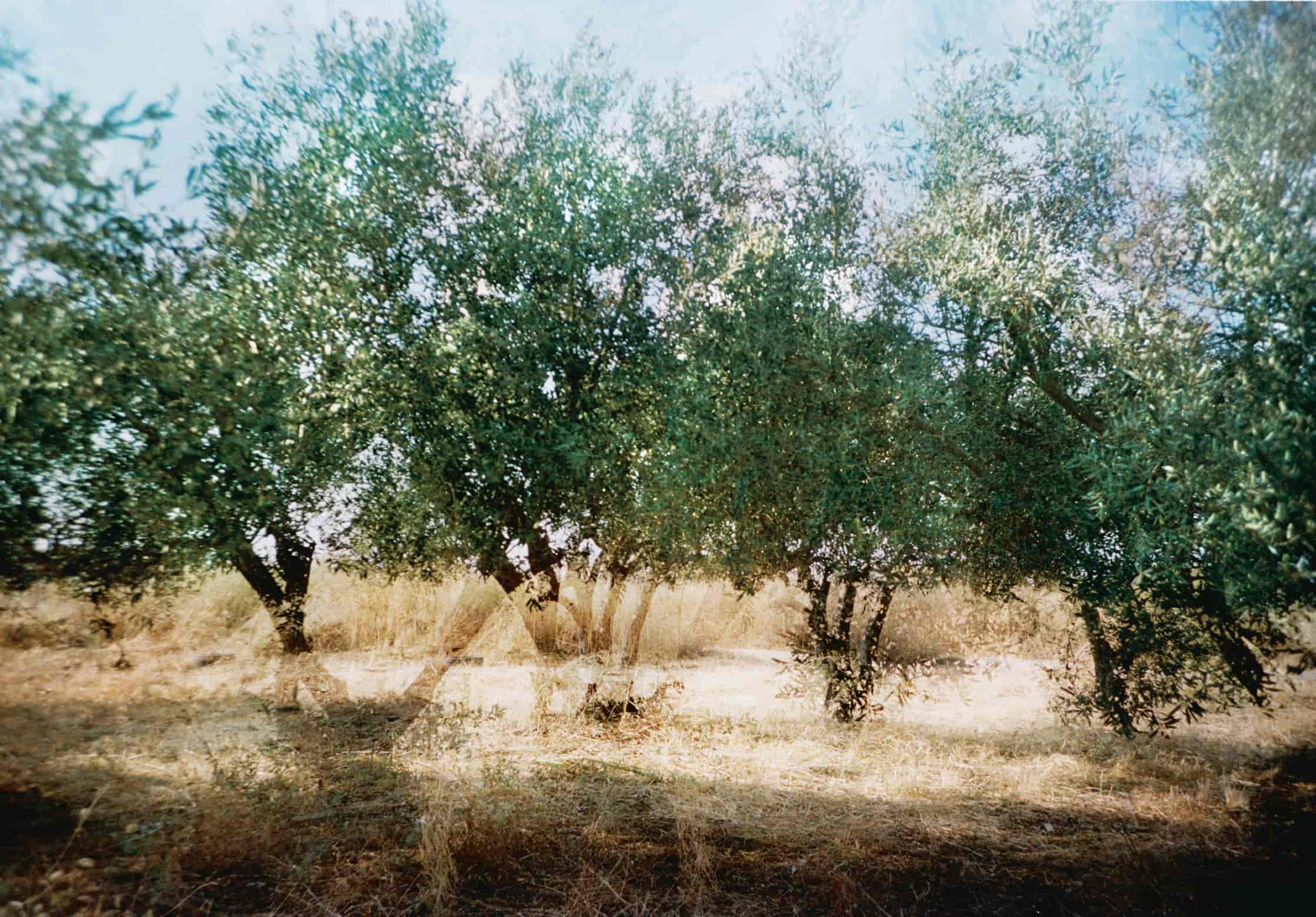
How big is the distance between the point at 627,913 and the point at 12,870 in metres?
4.34

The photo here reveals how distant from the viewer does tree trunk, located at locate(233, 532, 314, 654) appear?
9539mm

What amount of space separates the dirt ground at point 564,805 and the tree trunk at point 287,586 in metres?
0.47

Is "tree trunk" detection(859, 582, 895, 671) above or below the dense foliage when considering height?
below

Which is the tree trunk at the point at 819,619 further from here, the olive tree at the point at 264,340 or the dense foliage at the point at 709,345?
the olive tree at the point at 264,340

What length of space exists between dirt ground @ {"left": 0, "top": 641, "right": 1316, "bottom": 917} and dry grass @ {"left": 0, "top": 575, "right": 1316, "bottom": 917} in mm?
32

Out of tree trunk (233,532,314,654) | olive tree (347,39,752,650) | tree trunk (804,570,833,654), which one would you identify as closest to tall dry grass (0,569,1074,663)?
tree trunk (804,570,833,654)

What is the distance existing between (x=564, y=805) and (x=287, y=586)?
446 centimetres

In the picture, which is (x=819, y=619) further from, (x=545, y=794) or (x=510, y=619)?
(x=510, y=619)

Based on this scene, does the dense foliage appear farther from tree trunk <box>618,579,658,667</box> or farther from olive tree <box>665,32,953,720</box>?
tree trunk <box>618,579,658,667</box>

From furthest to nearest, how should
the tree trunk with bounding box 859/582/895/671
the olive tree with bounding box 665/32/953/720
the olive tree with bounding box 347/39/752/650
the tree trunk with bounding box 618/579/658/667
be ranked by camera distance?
the tree trunk with bounding box 618/579/658/667 < the tree trunk with bounding box 859/582/895/671 < the olive tree with bounding box 347/39/752/650 < the olive tree with bounding box 665/32/953/720

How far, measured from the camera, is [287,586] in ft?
32.3

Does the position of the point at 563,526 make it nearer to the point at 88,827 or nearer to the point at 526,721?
the point at 526,721

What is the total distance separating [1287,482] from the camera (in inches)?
218

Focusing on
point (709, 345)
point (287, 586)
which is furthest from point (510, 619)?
point (709, 345)
